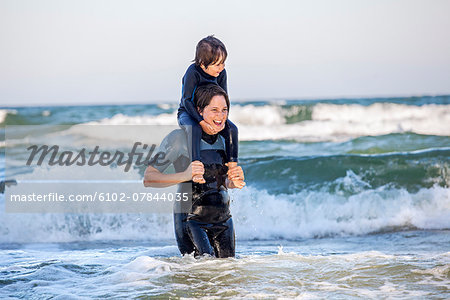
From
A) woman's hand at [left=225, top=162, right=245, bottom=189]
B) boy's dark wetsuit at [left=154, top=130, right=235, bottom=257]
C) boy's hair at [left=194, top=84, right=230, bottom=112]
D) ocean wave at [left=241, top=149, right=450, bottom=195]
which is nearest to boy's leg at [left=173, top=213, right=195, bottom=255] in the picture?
boy's dark wetsuit at [left=154, top=130, right=235, bottom=257]

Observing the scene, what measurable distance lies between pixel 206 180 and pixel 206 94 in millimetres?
653

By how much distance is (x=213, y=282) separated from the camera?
467cm

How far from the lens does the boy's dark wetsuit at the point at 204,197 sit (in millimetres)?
4539

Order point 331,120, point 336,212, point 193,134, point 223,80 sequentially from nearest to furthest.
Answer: point 193,134, point 223,80, point 336,212, point 331,120

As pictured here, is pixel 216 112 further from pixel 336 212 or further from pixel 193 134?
pixel 336 212

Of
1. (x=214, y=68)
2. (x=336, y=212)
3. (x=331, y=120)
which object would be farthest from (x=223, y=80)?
(x=331, y=120)

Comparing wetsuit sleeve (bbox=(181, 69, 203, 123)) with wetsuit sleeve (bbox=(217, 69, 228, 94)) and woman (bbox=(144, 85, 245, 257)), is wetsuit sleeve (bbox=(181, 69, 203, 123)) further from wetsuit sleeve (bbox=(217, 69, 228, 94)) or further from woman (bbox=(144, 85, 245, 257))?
wetsuit sleeve (bbox=(217, 69, 228, 94))

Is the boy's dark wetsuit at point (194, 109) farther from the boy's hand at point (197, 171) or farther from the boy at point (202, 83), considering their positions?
the boy's hand at point (197, 171)

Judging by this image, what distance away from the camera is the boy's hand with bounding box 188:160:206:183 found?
4324 mm

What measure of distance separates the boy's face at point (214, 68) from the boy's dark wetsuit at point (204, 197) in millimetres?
486

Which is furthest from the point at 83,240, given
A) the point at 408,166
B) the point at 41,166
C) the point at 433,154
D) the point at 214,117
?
the point at 433,154

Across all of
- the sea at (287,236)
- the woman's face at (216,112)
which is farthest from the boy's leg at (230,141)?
the sea at (287,236)

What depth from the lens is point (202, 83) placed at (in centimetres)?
463

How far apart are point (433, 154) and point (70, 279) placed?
401 inches
